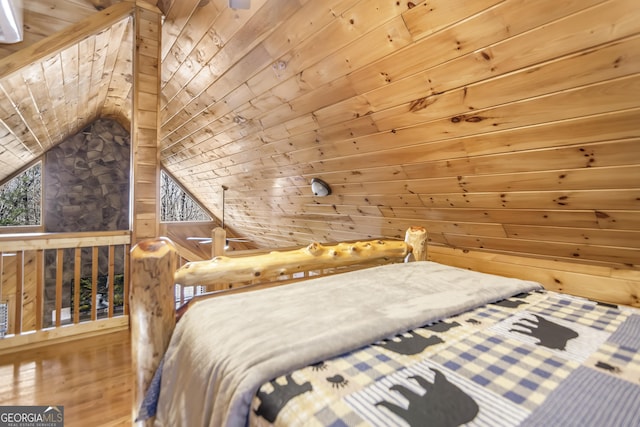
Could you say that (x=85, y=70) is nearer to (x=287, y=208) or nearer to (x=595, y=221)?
(x=287, y=208)

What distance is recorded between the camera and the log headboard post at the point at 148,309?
3.50ft

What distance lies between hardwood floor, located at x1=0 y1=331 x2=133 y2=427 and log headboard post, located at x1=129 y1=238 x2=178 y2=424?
797 millimetres

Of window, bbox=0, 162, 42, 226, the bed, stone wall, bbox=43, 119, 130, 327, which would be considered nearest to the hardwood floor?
the bed

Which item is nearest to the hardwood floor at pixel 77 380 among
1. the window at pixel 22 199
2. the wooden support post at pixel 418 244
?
the wooden support post at pixel 418 244

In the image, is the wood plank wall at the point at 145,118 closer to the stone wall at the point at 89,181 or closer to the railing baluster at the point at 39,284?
the railing baluster at the point at 39,284

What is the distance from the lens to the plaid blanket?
0.62 metres

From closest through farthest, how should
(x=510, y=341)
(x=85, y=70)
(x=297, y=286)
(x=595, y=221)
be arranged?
(x=510, y=341) < (x=297, y=286) < (x=595, y=221) < (x=85, y=70)

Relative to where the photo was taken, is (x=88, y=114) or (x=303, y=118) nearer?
(x=303, y=118)

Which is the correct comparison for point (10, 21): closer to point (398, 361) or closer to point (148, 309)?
point (148, 309)

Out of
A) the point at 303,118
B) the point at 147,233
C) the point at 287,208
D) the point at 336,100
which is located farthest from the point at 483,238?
the point at 147,233

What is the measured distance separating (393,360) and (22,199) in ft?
20.9

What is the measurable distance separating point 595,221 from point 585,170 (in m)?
0.38

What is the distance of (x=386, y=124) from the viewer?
203cm

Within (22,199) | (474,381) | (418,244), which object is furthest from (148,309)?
(22,199)
